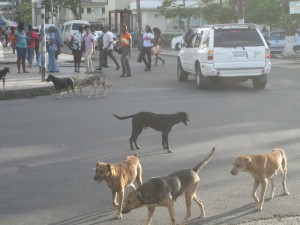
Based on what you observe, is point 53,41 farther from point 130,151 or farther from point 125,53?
point 130,151

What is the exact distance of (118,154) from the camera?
8211mm

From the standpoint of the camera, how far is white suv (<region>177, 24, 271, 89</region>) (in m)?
15.9

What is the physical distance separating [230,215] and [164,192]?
926 millimetres

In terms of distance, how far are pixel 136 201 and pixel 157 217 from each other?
2.43 feet

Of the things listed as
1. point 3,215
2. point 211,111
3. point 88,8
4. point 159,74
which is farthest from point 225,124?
point 88,8

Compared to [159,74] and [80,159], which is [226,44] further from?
[80,159]

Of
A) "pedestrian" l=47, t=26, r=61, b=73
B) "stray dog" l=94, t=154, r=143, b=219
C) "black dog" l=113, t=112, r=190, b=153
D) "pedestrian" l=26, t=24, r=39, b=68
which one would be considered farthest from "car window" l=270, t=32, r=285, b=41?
"stray dog" l=94, t=154, r=143, b=219

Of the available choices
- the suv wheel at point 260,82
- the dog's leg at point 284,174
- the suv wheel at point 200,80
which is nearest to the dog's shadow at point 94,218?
the dog's leg at point 284,174

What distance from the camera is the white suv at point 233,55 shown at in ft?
52.1

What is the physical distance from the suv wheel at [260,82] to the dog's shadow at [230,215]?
1082 centimetres

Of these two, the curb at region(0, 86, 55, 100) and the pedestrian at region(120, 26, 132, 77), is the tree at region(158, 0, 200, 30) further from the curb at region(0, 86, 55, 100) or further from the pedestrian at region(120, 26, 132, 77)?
the curb at region(0, 86, 55, 100)

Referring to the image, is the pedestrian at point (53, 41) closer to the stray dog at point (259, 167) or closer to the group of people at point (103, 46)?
the group of people at point (103, 46)

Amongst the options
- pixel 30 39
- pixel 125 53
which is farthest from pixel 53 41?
pixel 30 39

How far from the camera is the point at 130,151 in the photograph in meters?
8.40
